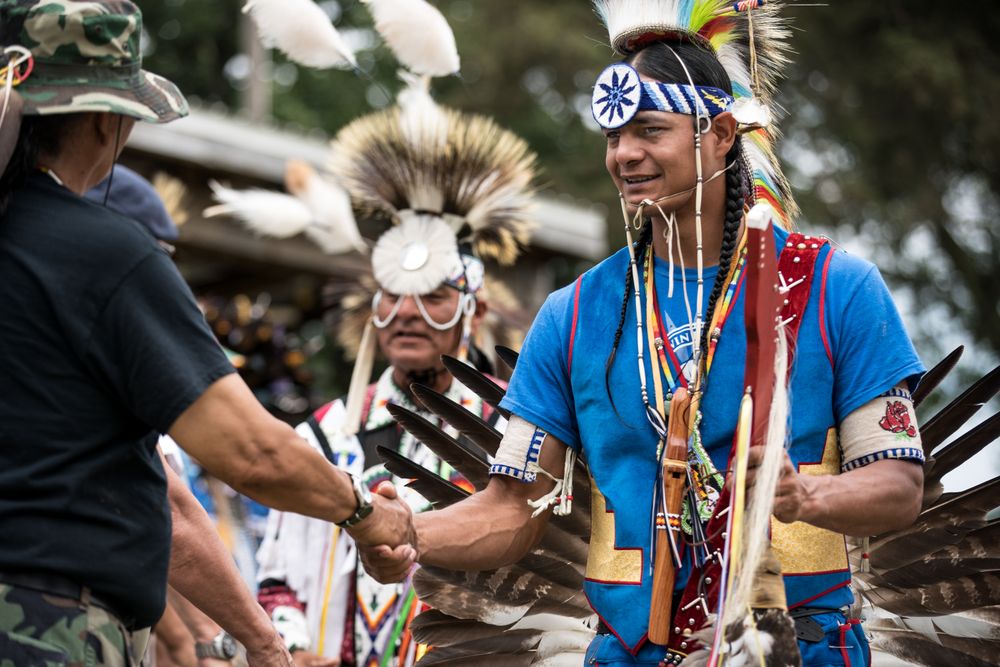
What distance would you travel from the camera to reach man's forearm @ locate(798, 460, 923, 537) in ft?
9.94

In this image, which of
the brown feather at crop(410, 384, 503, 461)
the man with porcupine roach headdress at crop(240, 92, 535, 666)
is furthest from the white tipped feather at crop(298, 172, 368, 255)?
the brown feather at crop(410, 384, 503, 461)

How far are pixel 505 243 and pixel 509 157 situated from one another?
1.15ft

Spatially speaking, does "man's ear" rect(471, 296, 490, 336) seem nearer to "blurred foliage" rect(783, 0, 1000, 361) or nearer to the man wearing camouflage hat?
the man wearing camouflage hat

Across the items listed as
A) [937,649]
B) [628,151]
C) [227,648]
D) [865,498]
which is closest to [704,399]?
[865,498]

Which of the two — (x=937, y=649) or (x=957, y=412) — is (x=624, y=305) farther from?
(x=937, y=649)

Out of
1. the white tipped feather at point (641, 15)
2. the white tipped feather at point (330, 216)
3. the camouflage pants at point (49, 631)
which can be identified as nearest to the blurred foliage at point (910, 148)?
the white tipped feather at point (330, 216)

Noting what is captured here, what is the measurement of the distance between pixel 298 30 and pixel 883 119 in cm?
1015

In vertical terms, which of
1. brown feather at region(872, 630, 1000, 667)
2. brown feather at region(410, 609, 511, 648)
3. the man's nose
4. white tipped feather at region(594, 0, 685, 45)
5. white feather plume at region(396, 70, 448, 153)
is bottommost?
brown feather at region(410, 609, 511, 648)

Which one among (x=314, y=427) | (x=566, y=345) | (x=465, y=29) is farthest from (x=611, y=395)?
(x=465, y=29)

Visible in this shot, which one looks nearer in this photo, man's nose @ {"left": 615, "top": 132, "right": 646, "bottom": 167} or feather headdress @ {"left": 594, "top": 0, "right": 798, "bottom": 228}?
man's nose @ {"left": 615, "top": 132, "right": 646, "bottom": 167}

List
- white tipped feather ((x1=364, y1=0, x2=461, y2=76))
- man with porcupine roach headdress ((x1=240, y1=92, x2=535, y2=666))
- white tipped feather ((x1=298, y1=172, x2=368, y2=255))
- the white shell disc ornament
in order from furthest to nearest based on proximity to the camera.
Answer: white tipped feather ((x1=298, y1=172, x2=368, y2=255)) → the white shell disc ornament → white tipped feather ((x1=364, y1=0, x2=461, y2=76)) → man with porcupine roach headdress ((x1=240, y1=92, x2=535, y2=666))

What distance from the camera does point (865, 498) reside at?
311 cm

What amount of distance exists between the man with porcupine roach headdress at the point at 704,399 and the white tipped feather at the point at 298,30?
189 cm

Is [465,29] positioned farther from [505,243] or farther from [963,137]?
[505,243]
